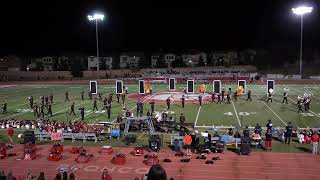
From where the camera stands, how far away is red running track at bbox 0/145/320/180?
1623 centimetres

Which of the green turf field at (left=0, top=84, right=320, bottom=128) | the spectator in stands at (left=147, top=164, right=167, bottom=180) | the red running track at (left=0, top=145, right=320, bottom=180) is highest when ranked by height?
the spectator in stands at (left=147, top=164, right=167, bottom=180)

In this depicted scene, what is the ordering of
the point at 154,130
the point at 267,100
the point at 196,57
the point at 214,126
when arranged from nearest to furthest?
the point at 154,130 → the point at 214,126 → the point at 267,100 → the point at 196,57

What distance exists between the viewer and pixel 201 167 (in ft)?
56.9

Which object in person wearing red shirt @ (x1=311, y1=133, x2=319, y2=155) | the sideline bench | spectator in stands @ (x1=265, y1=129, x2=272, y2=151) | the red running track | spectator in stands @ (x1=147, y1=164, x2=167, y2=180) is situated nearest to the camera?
spectator in stands @ (x1=147, y1=164, x2=167, y2=180)

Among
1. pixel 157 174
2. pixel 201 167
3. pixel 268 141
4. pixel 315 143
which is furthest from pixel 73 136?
pixel 157 174

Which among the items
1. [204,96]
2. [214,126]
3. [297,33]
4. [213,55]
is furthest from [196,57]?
[214,126]

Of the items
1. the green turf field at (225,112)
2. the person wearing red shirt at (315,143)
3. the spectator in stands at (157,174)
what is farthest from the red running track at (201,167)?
the spectator in stands at (157,174)

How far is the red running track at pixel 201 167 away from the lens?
16234 millimetres

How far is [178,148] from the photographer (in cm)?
2028

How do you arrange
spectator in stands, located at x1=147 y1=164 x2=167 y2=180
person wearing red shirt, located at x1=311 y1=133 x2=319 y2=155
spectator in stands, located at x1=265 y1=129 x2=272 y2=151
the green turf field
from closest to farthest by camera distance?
spectator in stands, located at x1=147 y1=164 x2=167 y2=180 < person wearing red shirt, located at x1=311 y1=133 x2=319 y2=155 < spectator in stands, located at x1=265 y1=129 x2=272 y2=151 < the green turf field

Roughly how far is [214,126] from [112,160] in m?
9.90

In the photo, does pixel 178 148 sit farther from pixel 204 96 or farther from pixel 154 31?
pixel 154 31

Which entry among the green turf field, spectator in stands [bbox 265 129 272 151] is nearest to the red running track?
spectator in stands [bbox 265 129 272 151]

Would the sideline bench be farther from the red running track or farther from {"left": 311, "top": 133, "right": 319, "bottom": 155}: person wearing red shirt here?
{"left": 311, "top": 133, "right": 319, "bottom": 155}: person wearing red shirt
